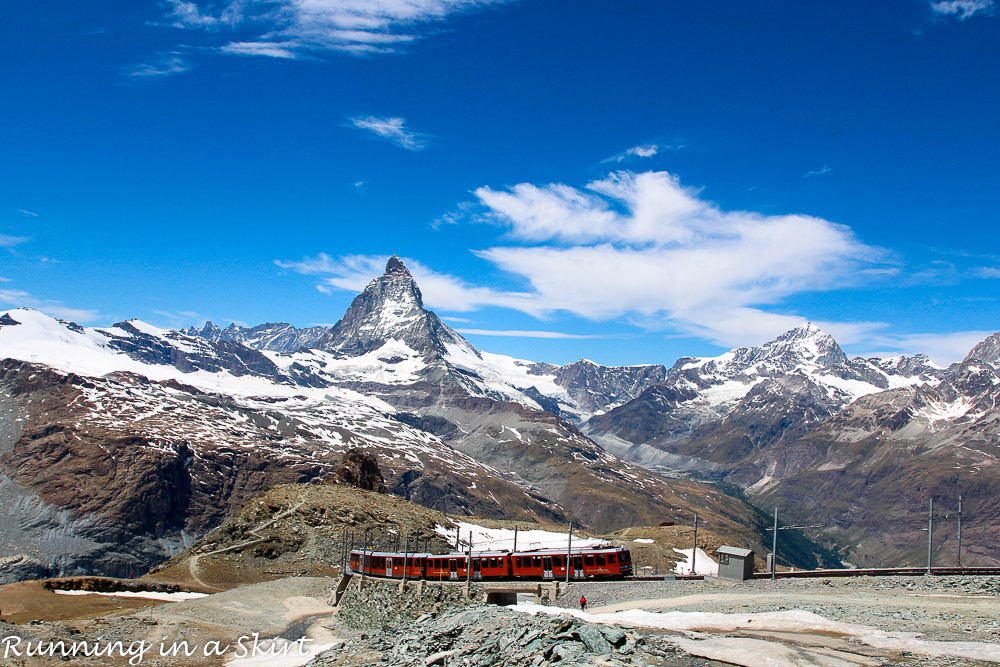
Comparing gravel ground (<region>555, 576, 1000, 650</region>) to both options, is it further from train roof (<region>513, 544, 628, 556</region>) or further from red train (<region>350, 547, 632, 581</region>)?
train roof (<region>513, 544, 628, 556</region>)

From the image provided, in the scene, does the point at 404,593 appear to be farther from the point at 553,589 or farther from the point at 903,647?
the point at 903,647

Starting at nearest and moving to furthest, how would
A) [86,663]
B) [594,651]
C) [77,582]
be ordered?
[594,651], [86,663], [77,582]

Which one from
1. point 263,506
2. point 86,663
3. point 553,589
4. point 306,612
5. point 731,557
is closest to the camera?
point 86,663

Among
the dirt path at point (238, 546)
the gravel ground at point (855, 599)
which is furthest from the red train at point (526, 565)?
the dirt path at point (238, 546)

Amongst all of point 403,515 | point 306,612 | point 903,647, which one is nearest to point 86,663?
point 306,612

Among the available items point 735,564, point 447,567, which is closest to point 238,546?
point 447,567

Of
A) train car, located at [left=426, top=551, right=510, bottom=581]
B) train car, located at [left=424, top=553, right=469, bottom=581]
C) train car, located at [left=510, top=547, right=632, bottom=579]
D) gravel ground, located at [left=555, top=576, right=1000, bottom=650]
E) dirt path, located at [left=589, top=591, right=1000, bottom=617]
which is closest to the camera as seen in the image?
gravel ground, located at [left=555, top=576, right=1000, bottom=650]

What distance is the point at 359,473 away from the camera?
520ft

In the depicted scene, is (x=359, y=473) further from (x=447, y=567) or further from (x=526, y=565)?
(x=526, y=565)

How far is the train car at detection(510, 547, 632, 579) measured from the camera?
6412 centimetres

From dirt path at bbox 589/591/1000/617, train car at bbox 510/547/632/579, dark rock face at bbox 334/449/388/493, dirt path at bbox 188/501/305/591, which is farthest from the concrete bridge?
dark rock face at bbox 334/449/388/493

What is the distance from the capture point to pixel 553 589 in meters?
57.0

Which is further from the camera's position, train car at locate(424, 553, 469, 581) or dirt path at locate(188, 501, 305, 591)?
dirt path at locate(188, 501, 305, 591)

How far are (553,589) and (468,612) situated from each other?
1475 cm
